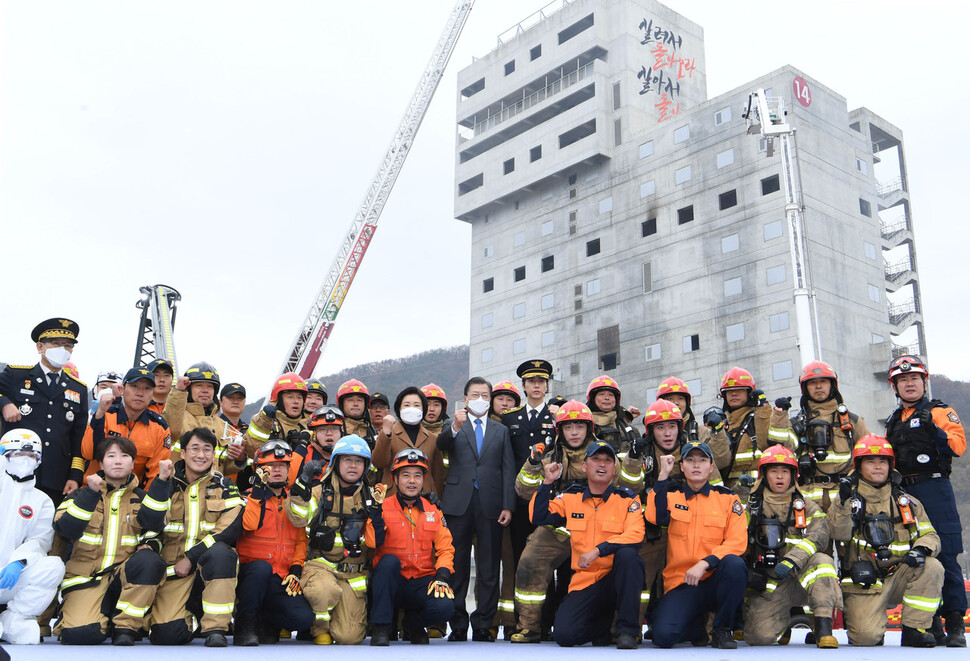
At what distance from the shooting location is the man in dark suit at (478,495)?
9.10 metres

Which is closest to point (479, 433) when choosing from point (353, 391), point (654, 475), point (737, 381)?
point (353, 391)

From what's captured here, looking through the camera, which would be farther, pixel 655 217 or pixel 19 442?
pixel 655 217

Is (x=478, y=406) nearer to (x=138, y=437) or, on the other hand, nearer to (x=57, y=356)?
(x=138, y=437)

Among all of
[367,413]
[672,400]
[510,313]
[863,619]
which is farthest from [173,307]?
[510,313]

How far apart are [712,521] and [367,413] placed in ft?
14.0

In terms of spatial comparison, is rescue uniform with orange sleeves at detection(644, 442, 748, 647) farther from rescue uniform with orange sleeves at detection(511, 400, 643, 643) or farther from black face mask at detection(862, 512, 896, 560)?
black face mask at detection(862, 512, 896, 560)

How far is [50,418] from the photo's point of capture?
8.77m

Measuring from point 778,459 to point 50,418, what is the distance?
751 cm

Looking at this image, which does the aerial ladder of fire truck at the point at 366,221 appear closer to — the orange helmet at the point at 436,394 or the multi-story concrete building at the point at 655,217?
the multi-story concrete building at the point at 655,217

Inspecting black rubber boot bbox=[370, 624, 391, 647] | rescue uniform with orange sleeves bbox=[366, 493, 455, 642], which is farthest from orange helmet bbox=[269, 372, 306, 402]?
black rubber boot bbox=[370, 624, 391, 647]

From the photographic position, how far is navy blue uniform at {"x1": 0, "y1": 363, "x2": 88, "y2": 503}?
8672 millimetres

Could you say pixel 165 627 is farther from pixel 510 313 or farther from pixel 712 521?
pixel 510 313

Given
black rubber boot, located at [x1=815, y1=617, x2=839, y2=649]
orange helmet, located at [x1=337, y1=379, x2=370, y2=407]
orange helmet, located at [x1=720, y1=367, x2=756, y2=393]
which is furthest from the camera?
orange helmet, located at [x1=337, y1=379, x2=370, y2=407]

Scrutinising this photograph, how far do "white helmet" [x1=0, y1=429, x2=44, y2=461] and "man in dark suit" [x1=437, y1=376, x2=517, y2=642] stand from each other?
3.98 metres
